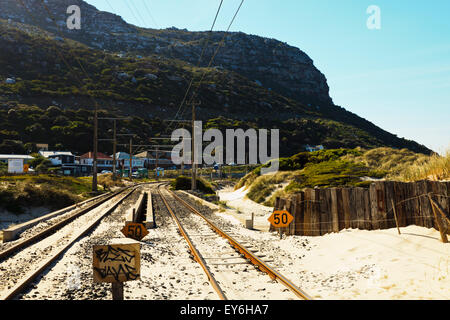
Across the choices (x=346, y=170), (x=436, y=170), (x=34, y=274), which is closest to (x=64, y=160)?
(x=346, y=170)

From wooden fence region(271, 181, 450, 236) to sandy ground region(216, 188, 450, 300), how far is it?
0.39 m

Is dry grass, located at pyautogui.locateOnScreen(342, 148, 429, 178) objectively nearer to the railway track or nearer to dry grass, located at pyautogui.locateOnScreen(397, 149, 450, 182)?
dry grass, located at pyautogui.locateOnScreen(397, 149, 450, 182)

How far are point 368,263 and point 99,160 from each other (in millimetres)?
108380

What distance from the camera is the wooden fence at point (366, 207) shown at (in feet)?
31.9

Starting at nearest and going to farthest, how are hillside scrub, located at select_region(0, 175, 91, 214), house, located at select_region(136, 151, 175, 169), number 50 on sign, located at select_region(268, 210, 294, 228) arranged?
number 50 on sign, located at select_region(268, 210, 294, 228) → hillside scrub, located at select_region(0, 175, 91, 214) → house, located at select_region(136, 151, 175, 169)

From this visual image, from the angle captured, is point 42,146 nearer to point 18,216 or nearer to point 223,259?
point 18,216

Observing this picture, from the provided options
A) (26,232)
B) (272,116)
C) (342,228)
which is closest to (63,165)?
(26,232)

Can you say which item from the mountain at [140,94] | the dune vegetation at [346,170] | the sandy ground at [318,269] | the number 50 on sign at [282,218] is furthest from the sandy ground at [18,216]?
the mountain at [140,94]

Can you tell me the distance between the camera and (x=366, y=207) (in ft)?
37.2

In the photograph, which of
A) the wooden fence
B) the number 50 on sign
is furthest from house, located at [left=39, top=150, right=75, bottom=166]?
the wooden fence

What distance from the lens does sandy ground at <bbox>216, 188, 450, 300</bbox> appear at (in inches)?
255

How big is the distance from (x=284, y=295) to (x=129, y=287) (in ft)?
10.2

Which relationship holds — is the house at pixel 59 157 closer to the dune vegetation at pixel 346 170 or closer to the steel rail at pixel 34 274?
the dune vegetation at pixel 346 170
